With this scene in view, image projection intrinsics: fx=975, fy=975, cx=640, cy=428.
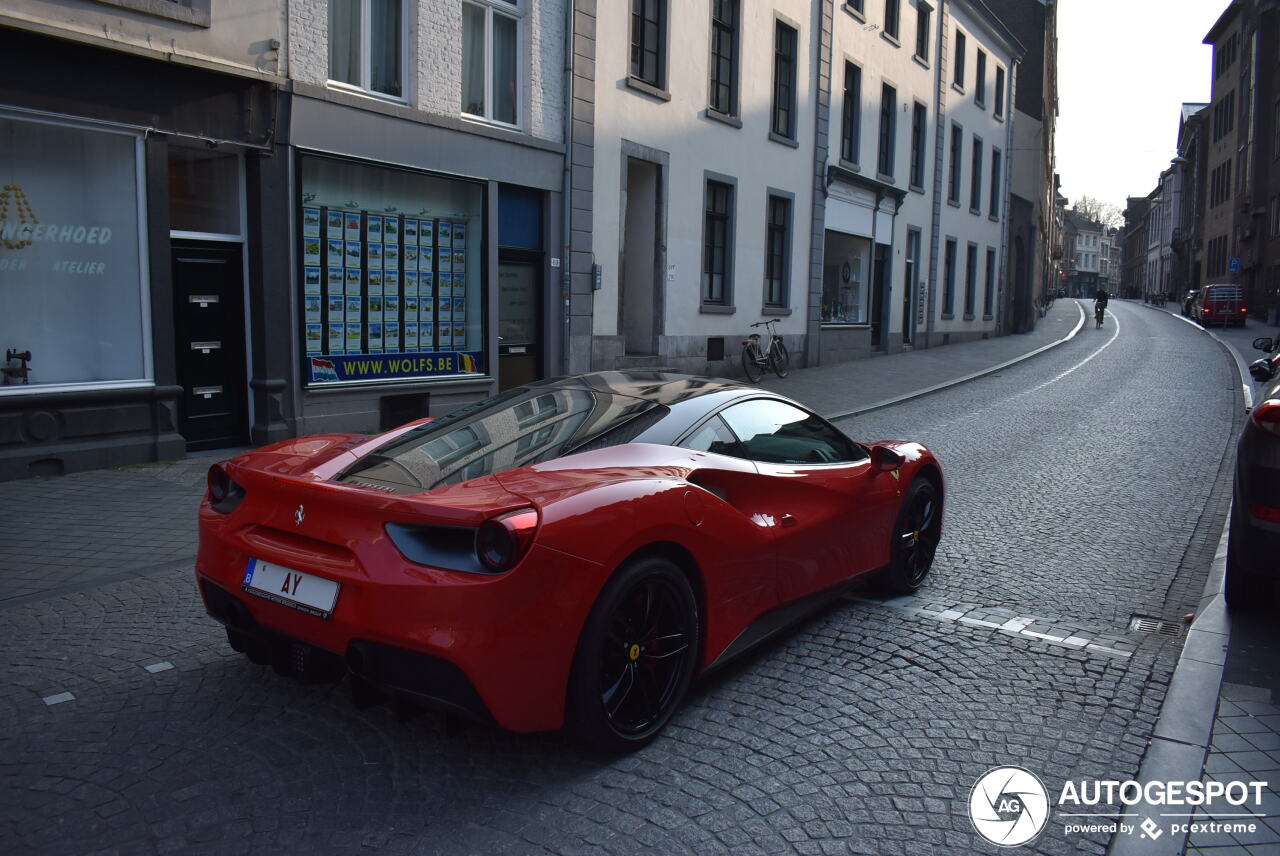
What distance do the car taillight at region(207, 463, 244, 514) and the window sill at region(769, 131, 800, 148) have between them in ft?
58.4

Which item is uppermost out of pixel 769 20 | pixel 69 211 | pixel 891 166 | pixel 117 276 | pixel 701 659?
pixel 769 20

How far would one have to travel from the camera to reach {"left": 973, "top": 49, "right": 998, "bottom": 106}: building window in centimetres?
3381

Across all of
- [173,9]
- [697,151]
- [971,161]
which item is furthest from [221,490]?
[971,161]

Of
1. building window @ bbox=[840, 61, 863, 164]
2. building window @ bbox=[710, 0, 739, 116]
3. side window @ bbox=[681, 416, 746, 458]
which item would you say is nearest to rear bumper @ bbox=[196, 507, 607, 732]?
side window @ bbox=[681, 416, 746, 458]

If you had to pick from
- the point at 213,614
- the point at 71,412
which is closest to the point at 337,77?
the point at 71,412

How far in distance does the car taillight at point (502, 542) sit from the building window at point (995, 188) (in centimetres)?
3716

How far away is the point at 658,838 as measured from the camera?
9.86 ft

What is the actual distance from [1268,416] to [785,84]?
57.5ft

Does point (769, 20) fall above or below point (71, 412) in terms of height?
above

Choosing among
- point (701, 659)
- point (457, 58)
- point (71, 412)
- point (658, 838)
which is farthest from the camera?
point (457, 58)

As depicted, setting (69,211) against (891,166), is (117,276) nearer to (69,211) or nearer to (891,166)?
(69,211)

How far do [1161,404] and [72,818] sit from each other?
16215 millimetres

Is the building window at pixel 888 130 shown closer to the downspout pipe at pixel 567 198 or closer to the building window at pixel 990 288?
the building window at pixel 990 288

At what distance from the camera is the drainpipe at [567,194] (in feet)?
46.8
